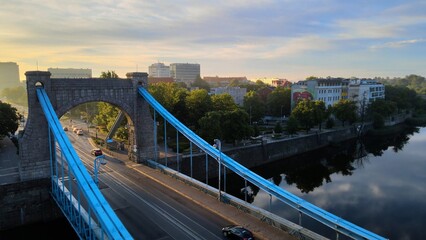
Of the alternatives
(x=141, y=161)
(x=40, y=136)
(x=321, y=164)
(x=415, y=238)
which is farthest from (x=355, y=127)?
(x=40, y=136)

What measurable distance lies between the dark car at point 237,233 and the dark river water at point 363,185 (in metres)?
4.36

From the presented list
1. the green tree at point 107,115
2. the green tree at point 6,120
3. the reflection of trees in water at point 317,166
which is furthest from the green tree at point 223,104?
the green tree at point 6,120

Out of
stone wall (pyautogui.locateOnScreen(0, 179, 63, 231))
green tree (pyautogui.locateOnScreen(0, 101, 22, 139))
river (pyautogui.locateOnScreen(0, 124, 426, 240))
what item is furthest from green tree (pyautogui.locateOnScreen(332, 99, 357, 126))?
green tree (pyautogui.locateOnScreen(0, 101, 22, 139))

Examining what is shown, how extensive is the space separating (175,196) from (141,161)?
14.2 meters

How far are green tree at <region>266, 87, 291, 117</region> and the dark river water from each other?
88.3ft

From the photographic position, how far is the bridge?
22.5 meters

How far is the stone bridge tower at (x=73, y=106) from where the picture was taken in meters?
35.2

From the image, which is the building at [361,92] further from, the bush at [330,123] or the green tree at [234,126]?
the green tree at [234,126]

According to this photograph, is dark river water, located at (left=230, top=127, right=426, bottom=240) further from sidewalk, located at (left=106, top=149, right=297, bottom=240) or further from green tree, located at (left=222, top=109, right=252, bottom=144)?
green tree, located at (left=222, top=109, right=252, bottom=144)

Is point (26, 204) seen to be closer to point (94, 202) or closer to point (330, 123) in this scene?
point (94, 202)

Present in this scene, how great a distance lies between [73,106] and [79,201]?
58.3 feet

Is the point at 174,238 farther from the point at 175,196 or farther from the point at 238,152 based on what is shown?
the point at 238,152

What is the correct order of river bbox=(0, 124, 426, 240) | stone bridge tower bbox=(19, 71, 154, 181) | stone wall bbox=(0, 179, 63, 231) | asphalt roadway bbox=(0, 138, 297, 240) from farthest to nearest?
river bbox=(0, 124, 426, 240), stone bridge tower bbox=(19, 71, 154, 181), stone wall bbox=(0, 179, 63, 231), asphalt roadway bbox=(0, 138, 297, 240)

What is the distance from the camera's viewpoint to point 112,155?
167ft
